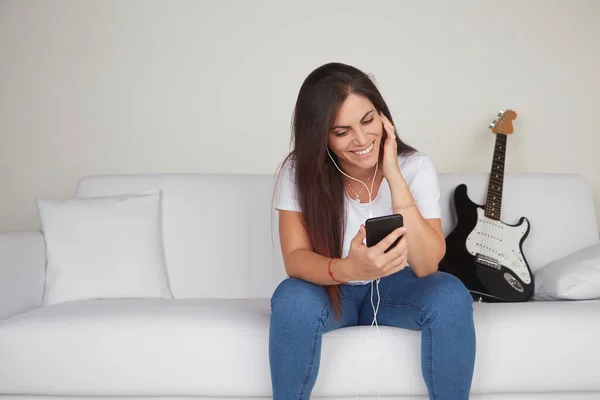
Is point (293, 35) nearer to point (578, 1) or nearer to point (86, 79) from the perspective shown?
point (86, 79)

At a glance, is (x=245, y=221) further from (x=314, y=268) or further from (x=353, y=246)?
(x=353, y=246)

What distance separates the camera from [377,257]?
1.65 m

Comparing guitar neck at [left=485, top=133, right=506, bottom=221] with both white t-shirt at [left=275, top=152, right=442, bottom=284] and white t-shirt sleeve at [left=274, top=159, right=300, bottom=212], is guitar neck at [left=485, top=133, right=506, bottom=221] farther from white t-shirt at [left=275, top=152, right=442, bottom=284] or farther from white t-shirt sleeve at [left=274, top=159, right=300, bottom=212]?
white t-shirt sleeve at [left=274, top=159, right=300, bottom=212]

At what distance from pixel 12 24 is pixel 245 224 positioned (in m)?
1.67

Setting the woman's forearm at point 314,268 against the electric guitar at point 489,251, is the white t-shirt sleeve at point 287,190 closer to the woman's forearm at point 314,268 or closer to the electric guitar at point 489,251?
the woman's forearm at point 314,268

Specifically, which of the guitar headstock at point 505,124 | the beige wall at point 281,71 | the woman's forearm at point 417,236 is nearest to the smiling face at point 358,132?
the woman's forearm at point 417,236

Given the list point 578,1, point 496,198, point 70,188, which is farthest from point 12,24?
point 578,1

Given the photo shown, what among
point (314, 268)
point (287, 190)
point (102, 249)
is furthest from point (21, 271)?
point (314, 268)

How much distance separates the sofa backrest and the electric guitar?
2.2 inches

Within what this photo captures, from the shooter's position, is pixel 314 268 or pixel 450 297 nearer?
pixel 450 297

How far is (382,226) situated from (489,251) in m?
0.99

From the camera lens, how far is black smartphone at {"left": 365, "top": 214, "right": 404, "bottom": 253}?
168cm

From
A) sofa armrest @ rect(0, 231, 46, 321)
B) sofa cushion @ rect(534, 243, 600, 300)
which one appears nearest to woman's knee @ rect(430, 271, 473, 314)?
sofa cushion @ rect(534, 243, 600, 300)

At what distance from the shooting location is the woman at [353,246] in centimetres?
170
